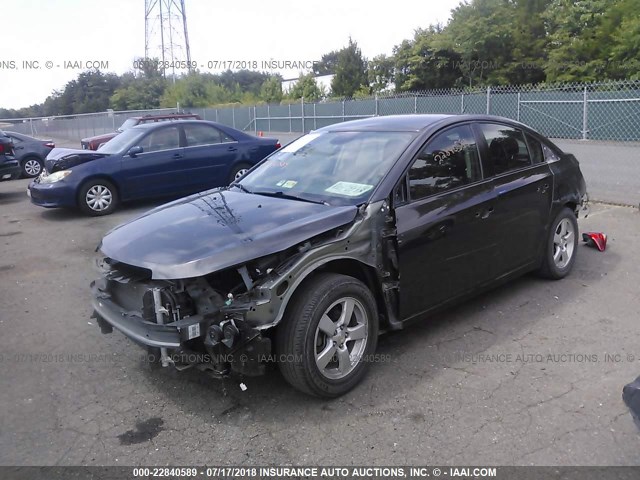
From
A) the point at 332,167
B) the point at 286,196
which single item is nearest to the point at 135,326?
the point at 286,196

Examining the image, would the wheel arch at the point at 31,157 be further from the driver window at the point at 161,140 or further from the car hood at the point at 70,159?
the driver window at the point at 161,140

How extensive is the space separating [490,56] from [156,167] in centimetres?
2775

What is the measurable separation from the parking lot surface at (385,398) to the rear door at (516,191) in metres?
0.50

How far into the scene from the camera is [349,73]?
1596 inches

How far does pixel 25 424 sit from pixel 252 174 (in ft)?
8.62

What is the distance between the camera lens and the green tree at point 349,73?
40406 mm

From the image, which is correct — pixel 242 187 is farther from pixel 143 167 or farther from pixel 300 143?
pixel 143 167

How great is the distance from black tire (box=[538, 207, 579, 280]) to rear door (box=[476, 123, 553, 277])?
0.17 metres

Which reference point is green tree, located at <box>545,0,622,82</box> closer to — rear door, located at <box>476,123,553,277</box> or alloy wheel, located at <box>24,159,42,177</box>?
alloy wheel, located at <box>24,159,42,177</box>

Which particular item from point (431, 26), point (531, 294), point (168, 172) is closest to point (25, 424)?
point (531, 294)

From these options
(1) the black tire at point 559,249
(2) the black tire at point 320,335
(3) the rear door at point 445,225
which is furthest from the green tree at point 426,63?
(2) the black tire at point 320,335

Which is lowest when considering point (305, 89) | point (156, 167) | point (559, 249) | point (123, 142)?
point (559, 249)

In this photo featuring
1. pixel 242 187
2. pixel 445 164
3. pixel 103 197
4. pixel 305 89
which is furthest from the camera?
pixel 305 89

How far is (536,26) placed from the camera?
32500 mm
